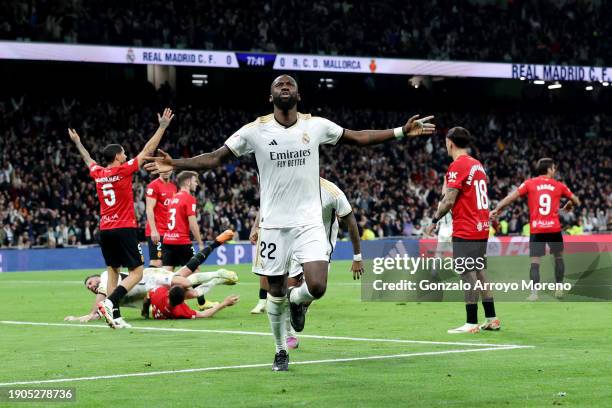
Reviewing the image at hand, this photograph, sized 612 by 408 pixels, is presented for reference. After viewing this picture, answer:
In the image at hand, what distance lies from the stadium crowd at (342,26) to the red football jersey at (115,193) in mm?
24646

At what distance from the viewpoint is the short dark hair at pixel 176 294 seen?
1455 cm

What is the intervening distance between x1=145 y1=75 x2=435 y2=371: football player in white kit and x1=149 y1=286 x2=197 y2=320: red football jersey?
5880 mm

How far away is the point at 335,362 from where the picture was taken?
384 inches

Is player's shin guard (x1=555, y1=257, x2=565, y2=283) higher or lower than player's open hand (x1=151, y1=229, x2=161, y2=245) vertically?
lower

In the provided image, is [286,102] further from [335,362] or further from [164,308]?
[164,308]

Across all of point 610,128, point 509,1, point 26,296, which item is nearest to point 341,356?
point 26,296

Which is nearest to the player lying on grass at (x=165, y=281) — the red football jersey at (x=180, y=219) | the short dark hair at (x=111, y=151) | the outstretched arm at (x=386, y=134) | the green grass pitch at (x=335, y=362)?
the green grass pitch at (x=335, y=362)

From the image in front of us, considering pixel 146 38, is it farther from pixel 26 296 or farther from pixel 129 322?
pixel 129 322

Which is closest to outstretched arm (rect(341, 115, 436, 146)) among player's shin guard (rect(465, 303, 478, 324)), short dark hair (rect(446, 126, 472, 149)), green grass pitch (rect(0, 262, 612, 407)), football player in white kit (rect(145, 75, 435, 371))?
football player in white kit (rect(145, 75, 435, 371))

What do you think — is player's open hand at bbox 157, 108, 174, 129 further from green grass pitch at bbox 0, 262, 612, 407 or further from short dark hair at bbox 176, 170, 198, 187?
short dark hair at bbox 176, 170, 198, 187

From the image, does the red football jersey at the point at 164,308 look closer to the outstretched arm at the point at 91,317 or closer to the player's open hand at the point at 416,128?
the outstretched arm at the point at 91,317

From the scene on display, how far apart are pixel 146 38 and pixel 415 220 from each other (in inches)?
506

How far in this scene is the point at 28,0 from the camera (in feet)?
127

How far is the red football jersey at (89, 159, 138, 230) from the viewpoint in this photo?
14297mm
